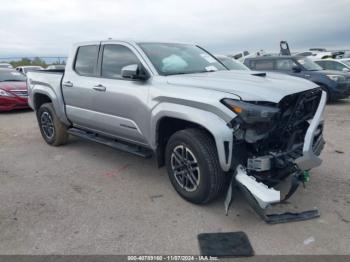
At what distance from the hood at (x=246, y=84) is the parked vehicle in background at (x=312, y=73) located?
7.32 meters

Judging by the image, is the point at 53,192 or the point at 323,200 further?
the point at 53,192

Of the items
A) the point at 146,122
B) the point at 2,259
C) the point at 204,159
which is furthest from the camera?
the point at 146,122

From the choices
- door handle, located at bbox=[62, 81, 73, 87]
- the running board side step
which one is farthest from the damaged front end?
door handle, located at bbox=[62, 81, 73, 87]

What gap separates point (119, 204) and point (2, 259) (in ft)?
4.32

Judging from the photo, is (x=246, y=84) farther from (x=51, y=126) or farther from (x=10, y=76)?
(x=10, y=76)

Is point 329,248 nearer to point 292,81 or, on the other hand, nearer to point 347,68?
point 292,81

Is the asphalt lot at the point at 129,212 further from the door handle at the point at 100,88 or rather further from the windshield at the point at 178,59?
the windshield at the point at 178,59

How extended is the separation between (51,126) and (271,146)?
4.28 meters

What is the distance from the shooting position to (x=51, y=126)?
20.8 feet

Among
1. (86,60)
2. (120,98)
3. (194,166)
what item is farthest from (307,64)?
(194,166)

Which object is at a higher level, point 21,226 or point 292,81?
point 292,81

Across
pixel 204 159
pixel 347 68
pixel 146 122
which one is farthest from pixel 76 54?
pixel 347 68

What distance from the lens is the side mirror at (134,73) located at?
3.99 metres

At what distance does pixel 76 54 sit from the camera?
5590 mm
